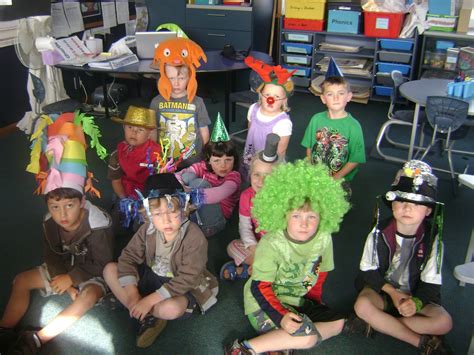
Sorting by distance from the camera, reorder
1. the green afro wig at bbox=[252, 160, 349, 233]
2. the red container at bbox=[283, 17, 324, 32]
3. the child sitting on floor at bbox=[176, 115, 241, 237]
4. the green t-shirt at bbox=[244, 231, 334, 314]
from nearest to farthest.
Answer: the green afro wig at bbox=[252, 160, 349, 233] < the green t-shirt at bbox=[244, 231, 334, 314] < the child sitting on floor at bbox=[176, 115, 241, 237] < the red container at bbox=[283, 17, 324, 32]

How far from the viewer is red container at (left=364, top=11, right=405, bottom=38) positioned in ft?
15.8

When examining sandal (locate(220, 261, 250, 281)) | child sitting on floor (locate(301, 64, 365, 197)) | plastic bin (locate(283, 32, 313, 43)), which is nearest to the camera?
sandal (locate(220, 261, 250, 281))

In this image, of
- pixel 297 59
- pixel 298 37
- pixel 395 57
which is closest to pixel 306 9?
pixel 298 37

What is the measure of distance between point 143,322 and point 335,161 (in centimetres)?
145

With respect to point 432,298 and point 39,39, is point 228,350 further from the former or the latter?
point 39,39

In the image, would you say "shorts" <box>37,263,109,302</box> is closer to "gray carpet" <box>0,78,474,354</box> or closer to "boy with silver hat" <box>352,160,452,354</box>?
"gray carpet" <box>0,78,474,354</box>

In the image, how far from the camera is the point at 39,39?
12.6 feet

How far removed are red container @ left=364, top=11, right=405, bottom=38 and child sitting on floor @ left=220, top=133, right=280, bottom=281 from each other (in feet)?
10.7

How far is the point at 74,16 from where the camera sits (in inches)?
179

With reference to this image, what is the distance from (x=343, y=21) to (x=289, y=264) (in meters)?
4.01

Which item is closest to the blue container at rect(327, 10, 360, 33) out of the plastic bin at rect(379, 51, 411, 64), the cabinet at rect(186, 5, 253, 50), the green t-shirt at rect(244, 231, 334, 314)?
the plastic bin at rect(379, 51, 411, 64)

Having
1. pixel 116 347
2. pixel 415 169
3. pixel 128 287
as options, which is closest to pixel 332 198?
pixel 415 169

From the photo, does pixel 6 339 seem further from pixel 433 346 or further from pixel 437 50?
pixel 437 50

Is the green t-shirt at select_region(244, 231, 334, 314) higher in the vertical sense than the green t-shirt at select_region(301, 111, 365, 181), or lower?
lower
